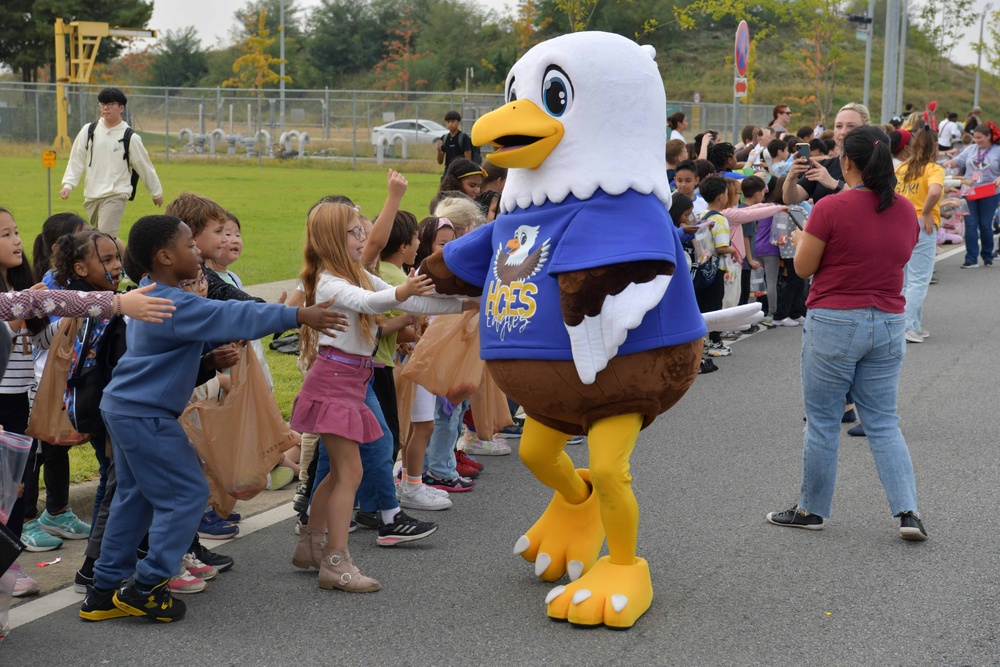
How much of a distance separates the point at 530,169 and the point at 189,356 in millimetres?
Answer: 1514

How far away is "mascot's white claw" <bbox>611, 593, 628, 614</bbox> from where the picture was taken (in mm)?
4172

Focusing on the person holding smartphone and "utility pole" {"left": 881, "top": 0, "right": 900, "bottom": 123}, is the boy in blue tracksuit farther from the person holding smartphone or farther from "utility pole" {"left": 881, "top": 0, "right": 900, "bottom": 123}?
"utility pole" {"left": 881, "top": 0, "right": 900, "bottom": 123}

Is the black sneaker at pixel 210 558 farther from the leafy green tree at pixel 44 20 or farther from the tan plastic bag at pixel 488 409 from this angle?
the leafy green tree at pixel 44 20

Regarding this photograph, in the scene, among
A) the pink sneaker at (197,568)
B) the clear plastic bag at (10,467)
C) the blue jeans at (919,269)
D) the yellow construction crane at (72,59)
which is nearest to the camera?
the clear plastic bag at (10,467)

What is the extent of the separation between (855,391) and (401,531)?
2.24m

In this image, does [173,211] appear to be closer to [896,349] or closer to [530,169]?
[530,169]

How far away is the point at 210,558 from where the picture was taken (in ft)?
15.6

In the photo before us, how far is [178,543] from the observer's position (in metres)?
4.16

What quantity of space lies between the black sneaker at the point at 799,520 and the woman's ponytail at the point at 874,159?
1482mm

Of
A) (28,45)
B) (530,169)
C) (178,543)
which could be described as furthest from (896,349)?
(28,45)

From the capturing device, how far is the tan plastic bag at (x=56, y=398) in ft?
15.3

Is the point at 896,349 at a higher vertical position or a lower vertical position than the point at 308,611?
higher

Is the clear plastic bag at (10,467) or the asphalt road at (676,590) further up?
the clear plastic bag at (10,467)

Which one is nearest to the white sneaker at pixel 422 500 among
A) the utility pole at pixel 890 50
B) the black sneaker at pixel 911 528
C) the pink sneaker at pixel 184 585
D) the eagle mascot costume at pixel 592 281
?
the eagle mascot costume at pixel 592 281
